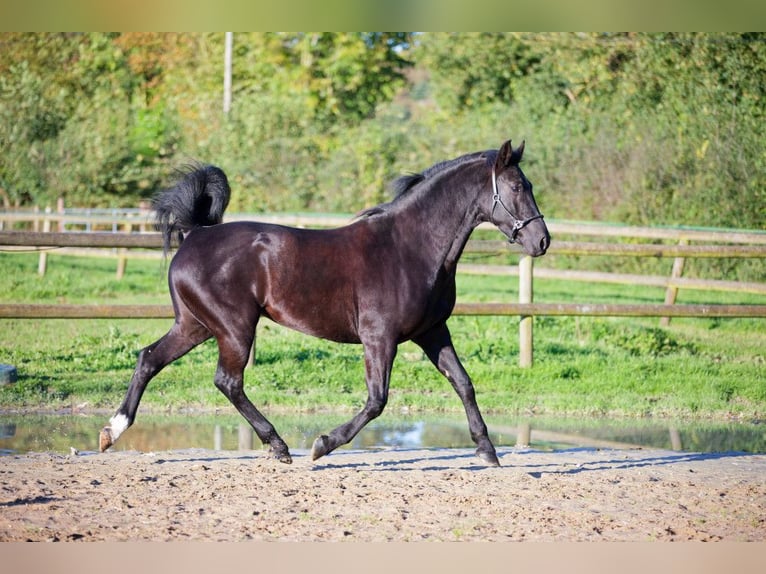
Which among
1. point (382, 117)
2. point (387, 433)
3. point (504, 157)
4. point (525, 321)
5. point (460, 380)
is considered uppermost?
point (382, 117)

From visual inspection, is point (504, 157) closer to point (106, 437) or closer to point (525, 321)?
point (106, 437)

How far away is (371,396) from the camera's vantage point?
6215 mm

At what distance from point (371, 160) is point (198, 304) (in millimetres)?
17846

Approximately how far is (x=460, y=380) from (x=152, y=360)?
200cm

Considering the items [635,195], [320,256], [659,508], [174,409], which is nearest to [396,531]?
[659,508]

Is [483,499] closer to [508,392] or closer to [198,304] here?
[198,304]

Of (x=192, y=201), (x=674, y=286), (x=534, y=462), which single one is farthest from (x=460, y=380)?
(x=674, y=286)

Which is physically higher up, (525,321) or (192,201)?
(192,201)

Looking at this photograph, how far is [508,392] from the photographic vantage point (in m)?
9.43

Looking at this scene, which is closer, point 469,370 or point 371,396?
point 371,396

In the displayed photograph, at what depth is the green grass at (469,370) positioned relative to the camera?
8.94m

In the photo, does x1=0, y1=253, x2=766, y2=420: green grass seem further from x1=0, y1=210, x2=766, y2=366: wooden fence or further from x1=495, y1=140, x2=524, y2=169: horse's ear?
x1=495, y1=140, x2=524, y2=169: horse's ear

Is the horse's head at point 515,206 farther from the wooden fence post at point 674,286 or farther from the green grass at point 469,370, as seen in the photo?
the wooden fence post at point 674,286

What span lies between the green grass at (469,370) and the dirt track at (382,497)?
1.85 meters
